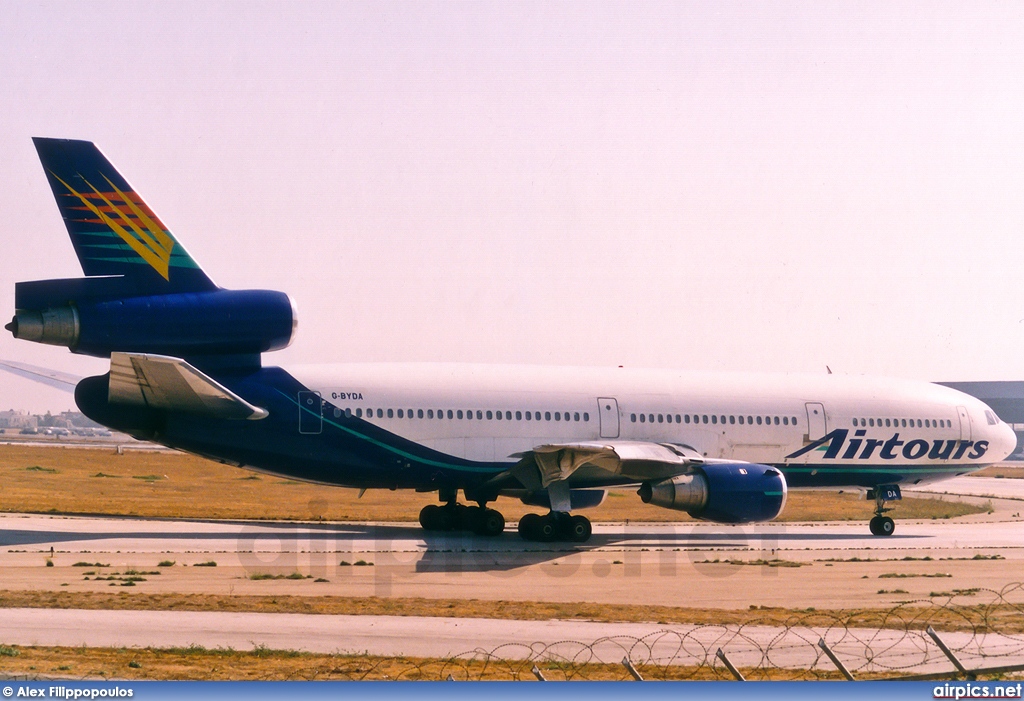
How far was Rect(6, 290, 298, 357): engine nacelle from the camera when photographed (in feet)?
73.2

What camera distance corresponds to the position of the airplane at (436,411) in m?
23.1

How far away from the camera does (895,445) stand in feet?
104

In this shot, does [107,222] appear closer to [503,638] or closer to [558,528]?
[558,528]

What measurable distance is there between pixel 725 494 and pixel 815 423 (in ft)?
22.3

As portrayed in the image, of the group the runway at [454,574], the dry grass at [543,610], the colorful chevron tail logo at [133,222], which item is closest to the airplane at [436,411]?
the colorful chevron tail logo at [133,222]

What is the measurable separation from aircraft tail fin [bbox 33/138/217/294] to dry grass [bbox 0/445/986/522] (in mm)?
10333

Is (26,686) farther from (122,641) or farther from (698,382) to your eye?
(698,382)

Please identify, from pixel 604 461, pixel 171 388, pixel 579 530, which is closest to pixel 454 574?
pixel 579 530

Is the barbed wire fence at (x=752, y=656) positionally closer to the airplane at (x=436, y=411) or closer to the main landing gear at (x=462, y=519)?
the airplane at (x=436, y=411)

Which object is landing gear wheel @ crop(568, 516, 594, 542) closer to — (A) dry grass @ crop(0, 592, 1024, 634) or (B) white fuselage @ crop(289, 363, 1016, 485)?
(B) white fuselage @ crop(289, 363, 1016, 485)

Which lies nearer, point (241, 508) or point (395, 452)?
point (395, 452)

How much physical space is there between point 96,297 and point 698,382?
612 inches

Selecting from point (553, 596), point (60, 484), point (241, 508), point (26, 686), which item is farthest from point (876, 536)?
point (60, 484)

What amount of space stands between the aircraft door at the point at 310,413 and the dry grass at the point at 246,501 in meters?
7.51
